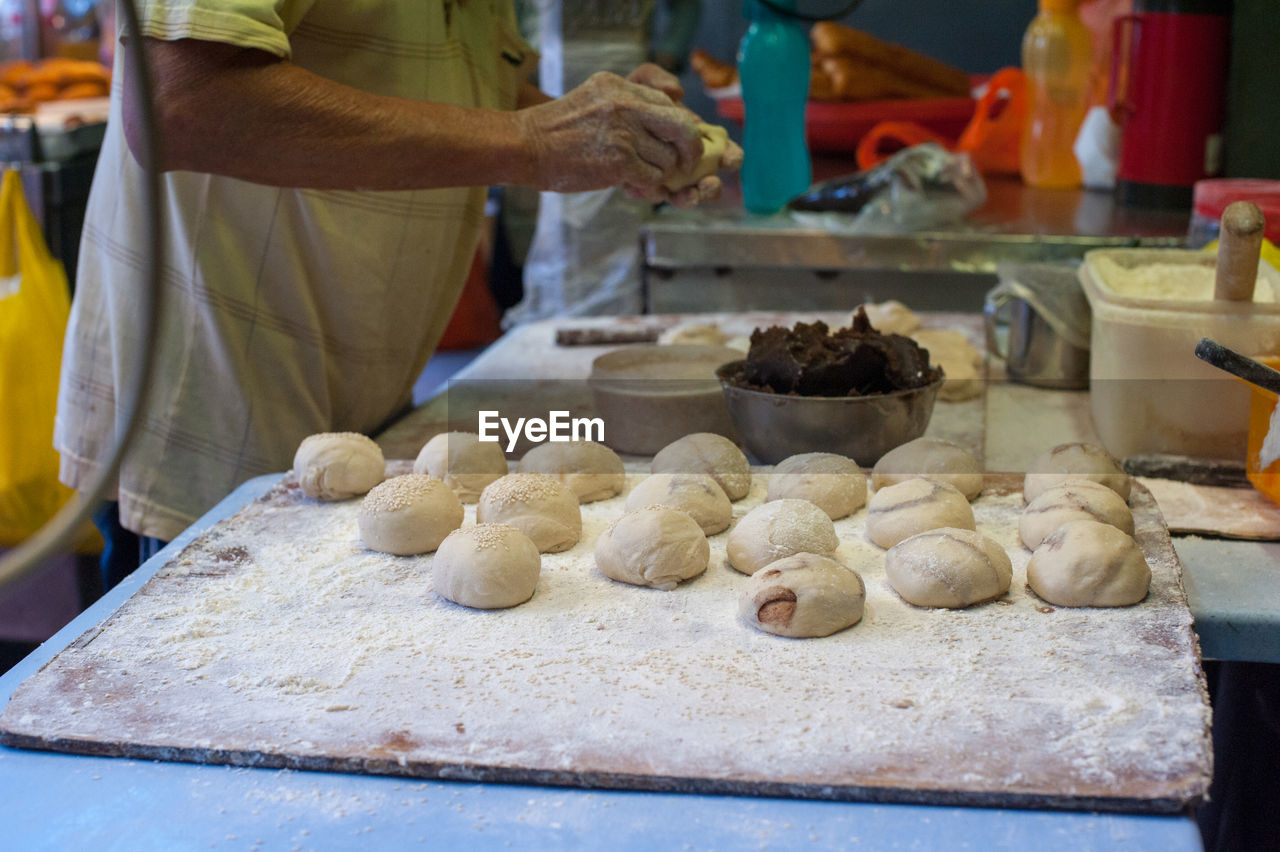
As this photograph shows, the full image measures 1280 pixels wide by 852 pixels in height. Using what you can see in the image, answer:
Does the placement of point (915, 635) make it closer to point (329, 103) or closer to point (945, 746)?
point (945, 746)

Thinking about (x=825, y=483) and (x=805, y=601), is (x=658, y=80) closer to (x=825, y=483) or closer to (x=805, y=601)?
(x=825, y=483)

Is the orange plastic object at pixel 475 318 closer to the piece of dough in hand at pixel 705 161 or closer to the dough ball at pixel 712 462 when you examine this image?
the piece of dough in hand at pixel 705 161

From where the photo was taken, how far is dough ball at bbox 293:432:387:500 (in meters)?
1.43

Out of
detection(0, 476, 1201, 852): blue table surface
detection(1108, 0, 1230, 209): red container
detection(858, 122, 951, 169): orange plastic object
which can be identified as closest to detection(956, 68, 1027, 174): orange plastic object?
detection(858, 122, 951, 169): orange plastic object

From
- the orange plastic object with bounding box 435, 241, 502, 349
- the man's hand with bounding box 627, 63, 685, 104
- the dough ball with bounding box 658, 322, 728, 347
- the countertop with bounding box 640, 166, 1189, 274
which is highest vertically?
the man's hand with bounding box 627, 63, 685, 104

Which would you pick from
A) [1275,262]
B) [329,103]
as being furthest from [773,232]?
[329,103]

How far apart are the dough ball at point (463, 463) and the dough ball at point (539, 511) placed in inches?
5.7

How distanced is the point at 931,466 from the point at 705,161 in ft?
2.00

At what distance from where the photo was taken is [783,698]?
38.1 inches

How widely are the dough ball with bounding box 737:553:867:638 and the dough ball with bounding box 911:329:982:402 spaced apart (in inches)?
34.5

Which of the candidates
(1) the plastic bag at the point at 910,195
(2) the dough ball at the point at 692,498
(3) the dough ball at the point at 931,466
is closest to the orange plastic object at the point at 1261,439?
(3) the dough ball at the point at 931,466

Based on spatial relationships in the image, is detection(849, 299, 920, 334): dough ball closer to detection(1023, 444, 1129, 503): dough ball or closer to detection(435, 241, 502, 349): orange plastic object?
detection(1023, 444, 1129, 503): dough ball
